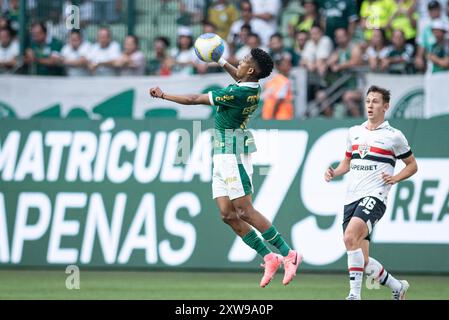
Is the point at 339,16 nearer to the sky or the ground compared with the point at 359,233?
nearer to the sky

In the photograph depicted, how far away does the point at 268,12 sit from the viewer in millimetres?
21031

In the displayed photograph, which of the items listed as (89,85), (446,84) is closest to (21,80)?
(89,85)

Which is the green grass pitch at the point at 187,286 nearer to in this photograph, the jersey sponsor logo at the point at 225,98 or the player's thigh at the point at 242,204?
the player's thigh at the point at 242,204

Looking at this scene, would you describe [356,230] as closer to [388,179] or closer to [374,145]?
[388,179]

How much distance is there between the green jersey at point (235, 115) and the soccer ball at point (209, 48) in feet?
1.37

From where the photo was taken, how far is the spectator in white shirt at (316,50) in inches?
776

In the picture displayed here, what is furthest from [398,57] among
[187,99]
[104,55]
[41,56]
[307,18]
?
[187,99]

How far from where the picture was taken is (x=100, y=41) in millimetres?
21031

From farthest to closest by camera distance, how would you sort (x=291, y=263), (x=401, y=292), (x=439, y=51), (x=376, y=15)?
(x=376, y=15)
(x=439, y=51)
(x=291, y=263)
(x=401, y=292)

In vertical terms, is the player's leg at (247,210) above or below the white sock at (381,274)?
above

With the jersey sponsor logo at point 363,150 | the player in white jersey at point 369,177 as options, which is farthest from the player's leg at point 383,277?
the jersey sponsor logo at point 363,150

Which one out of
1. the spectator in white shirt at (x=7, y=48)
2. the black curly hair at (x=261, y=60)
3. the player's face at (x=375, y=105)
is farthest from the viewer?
the spectator in white shirt at (x=7, y=48)

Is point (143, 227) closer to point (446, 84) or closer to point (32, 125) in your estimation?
point (32, 125)

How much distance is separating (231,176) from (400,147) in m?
2.10
